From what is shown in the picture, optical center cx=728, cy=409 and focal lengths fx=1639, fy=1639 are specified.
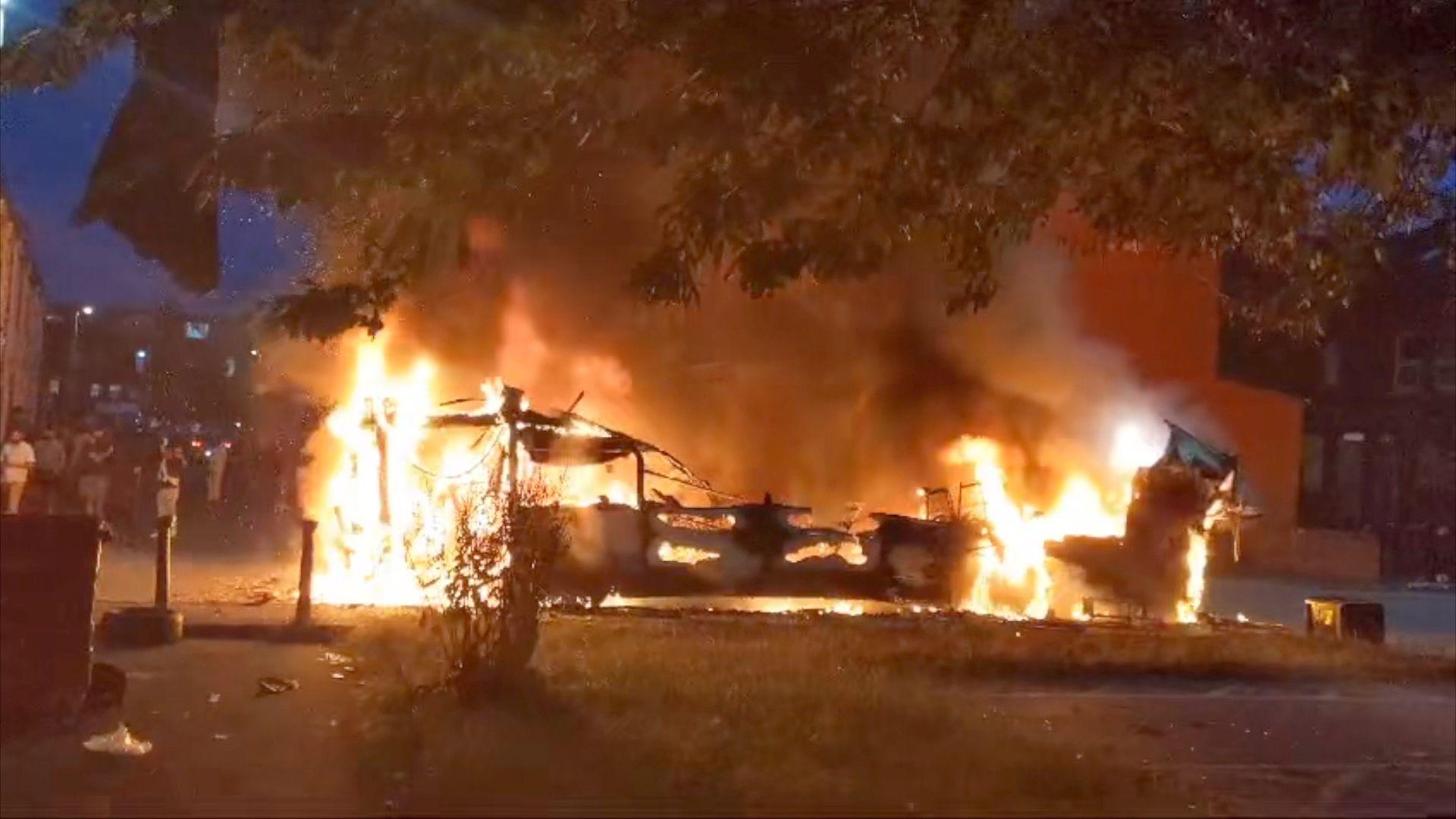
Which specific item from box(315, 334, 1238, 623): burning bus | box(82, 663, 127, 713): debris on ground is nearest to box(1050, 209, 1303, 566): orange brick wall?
box(315, 334, 1238, 623): burning bus

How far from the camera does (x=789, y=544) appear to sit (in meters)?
14.2

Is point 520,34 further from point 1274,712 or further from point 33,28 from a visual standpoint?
point 1274,712

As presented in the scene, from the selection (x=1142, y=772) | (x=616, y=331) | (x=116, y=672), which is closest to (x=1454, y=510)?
(x=616, y=331)

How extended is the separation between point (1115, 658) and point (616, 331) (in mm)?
9605

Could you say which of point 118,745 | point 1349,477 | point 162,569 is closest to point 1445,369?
point 1349,477

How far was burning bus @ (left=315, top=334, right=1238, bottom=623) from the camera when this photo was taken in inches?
550

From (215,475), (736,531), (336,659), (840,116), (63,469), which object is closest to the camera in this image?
(840,116)

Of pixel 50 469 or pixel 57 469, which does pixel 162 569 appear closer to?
pixel 50 469

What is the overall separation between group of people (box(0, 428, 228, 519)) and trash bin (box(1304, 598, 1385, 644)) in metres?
11.5

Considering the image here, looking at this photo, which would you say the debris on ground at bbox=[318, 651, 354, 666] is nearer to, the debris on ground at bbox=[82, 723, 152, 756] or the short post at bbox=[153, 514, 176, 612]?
the short post at bbox=[153, 514, 176, 612]

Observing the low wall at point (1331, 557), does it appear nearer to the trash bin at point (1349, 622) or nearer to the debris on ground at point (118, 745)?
the trash bin at point (1349, 622)

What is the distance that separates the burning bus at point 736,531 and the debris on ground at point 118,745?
4.41m

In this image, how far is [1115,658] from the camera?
38.2 feet

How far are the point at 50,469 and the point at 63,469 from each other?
700 millimetres
